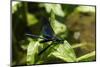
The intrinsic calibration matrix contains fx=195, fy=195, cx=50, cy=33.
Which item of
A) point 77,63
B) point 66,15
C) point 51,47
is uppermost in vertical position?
point 66,15

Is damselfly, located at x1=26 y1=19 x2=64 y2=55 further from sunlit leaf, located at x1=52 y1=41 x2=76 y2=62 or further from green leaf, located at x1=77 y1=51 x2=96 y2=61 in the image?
green leaf, located at x1=77 y1=51 x2=96 y2=61

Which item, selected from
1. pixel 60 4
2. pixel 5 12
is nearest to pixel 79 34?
pixel 60 4

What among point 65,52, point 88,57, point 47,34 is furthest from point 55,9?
point 88,57

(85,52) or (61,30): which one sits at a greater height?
(61,30)

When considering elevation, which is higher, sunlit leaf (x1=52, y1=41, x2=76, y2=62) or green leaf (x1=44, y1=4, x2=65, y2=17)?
green leaf (x1=44, y1=4, x2=65, y2=17)

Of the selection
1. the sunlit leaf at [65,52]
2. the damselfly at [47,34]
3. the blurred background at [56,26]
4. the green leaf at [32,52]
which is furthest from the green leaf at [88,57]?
the green leaf at [32,52]

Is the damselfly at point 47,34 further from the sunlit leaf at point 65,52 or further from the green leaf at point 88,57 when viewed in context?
the green leaf at point 88,57

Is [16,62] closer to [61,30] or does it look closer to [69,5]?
[61,30]

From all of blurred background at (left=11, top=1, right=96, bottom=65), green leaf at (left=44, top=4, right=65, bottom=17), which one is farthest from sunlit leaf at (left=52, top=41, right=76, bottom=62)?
green leaf at (left=44, top=4, right=65, bottom=17)
